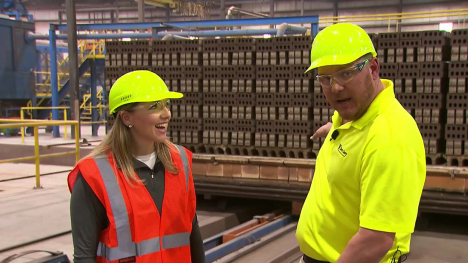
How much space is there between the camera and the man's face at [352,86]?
Answer: 177 centimetres

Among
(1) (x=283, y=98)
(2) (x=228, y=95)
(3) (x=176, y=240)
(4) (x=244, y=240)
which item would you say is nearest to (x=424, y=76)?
(1) (x=283, y=98)

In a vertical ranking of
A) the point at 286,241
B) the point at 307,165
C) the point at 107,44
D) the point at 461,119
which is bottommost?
the point at 286,241

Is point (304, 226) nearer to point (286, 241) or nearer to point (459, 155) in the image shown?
point (286, 241)

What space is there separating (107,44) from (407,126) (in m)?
6.30

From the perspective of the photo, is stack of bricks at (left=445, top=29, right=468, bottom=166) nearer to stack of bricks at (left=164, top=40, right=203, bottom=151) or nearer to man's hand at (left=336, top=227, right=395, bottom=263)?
stack of bricks at (left=164, top=40, right=203, bottom=151)

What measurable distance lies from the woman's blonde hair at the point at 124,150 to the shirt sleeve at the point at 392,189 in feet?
3.44

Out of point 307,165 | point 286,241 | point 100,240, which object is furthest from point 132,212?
point 307,165

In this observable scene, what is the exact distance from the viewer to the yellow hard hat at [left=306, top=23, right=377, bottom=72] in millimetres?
1755

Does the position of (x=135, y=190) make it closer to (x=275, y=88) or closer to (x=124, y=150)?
(x=124, y=150)

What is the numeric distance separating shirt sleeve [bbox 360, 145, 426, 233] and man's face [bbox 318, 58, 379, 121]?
25 centimetres

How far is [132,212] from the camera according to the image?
210cm

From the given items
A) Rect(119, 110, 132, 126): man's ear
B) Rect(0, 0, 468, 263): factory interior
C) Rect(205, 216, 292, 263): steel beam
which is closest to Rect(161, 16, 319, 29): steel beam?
Rect(0, 0, 468, 263): factory interior

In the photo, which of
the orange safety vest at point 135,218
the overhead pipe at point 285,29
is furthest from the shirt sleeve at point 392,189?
the overhead pipe at point 285,29

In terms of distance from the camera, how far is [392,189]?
1.60m
